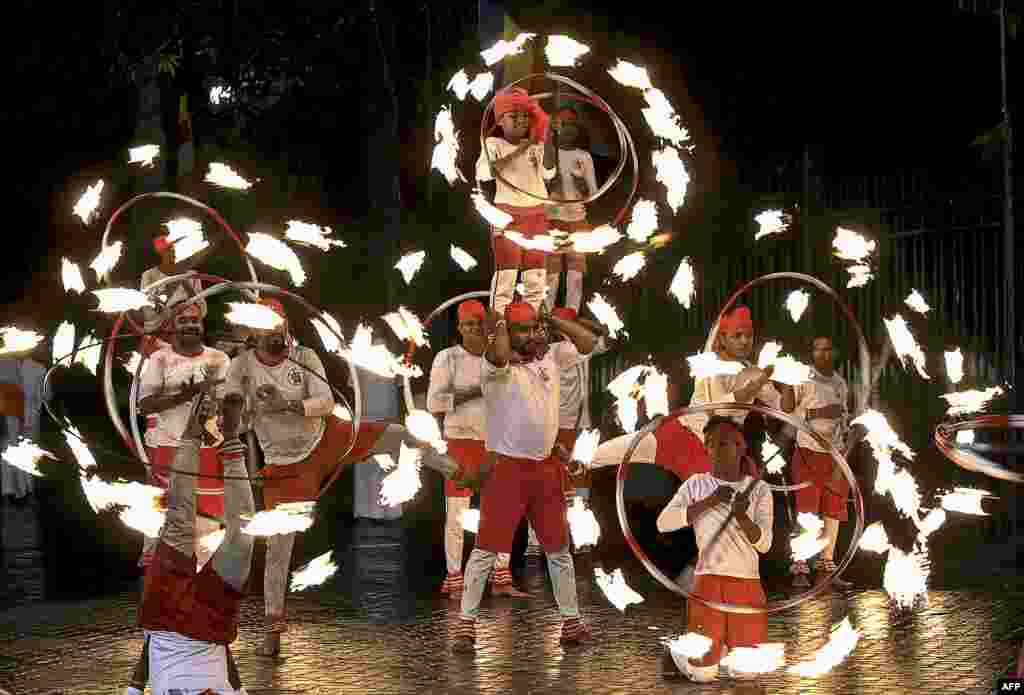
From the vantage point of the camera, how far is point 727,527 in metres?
9.45

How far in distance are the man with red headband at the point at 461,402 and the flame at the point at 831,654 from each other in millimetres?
2878

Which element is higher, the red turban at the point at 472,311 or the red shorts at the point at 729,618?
the red turban at the point at 472,311

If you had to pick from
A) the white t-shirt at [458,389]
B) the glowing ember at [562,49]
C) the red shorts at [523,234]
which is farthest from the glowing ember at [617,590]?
the glowing ember at [562,49]

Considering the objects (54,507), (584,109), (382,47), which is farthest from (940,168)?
(54,507)

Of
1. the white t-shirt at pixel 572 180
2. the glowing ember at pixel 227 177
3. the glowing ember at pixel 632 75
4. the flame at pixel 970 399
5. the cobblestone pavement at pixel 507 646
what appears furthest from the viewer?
the flame at pixel 970 399

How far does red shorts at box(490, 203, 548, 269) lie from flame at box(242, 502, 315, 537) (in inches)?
129

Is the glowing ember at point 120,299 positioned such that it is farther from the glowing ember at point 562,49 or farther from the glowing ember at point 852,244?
the glowing ember at point 852,244

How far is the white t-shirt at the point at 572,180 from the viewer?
44.5ft

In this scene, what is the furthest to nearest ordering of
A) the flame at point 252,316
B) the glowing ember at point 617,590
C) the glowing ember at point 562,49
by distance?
the glowing ember at point 562,49 → the glowing ember at point 617,590 → the flame at point 252,316

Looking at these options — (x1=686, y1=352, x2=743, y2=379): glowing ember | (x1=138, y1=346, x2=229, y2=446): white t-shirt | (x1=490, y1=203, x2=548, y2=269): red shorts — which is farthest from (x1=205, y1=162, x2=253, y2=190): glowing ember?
(x1=686, y1=352, x2=743, y2=379): glowing ember

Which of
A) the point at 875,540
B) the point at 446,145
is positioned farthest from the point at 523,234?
the point at 875,540

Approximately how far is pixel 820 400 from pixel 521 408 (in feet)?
9.99

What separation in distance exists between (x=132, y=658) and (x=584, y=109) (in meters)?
9.00

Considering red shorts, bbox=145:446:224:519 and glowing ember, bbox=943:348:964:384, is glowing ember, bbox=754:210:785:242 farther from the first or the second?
red shorts, bbox=145:446:224:519
